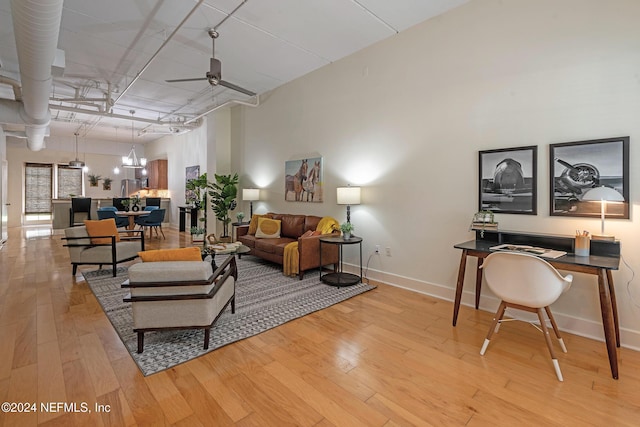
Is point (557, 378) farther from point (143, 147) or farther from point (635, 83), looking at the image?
point (143, 147)

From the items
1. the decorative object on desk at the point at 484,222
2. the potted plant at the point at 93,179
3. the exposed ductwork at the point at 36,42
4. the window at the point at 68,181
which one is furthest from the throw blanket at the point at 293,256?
the window at the point at 68,181

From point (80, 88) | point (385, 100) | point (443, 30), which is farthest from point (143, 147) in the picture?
point (443, 30)

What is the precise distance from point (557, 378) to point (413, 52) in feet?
13.1

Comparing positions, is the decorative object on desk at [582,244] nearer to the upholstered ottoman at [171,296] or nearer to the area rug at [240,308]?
the area rug at [240,308]

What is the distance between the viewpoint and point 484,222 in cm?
338

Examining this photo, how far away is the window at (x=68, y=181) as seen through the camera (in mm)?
11797

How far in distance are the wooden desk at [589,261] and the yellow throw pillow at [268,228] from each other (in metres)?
3.55

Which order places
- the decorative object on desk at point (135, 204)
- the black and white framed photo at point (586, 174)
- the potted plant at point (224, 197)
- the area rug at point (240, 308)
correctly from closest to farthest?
the area rug at point (240, 308), the black and white framed photo at point (586, 174), the potted plant at point (224, 197), the decorative object on desk at point (135, 204)

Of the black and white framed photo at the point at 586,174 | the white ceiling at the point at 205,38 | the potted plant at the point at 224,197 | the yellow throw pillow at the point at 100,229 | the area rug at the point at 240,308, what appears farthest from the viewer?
the potted plant at the point at 224,197

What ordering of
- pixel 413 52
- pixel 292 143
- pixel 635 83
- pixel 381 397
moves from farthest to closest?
pixel 292 143 → pixel 413 52 → pixel 635 83 → pixel 381 397

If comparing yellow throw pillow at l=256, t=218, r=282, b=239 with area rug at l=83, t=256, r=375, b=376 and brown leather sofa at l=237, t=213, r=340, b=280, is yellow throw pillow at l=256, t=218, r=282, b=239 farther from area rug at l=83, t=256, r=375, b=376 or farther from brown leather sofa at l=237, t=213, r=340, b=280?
area rug at l=83, t=256, r=375, b=376

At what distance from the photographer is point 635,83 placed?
8.63ft

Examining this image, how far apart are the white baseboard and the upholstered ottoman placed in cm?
275

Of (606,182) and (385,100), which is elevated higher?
(385,100)
